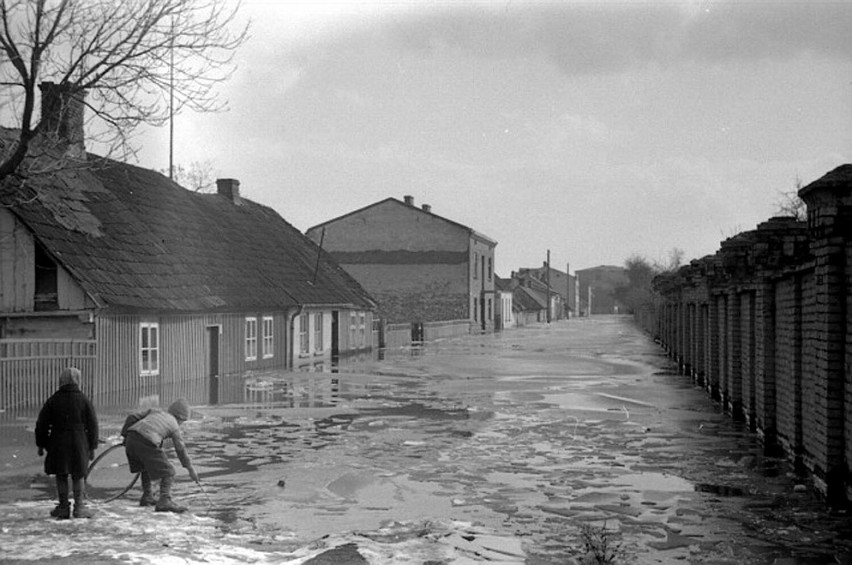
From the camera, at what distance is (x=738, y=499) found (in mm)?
9906

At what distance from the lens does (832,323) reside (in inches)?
360

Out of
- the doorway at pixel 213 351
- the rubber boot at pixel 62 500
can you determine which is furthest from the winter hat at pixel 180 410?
the doorway at pixel 213 351

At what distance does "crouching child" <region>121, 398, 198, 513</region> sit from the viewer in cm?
884

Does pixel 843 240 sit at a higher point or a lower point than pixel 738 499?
higher

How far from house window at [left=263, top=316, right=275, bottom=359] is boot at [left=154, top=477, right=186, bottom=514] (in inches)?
860

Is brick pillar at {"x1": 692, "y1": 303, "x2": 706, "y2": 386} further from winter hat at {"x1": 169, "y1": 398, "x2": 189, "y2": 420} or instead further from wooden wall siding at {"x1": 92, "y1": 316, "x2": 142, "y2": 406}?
winter hat at {"x1": 169, "y1": 398, "x2": 189, "y2": 420}

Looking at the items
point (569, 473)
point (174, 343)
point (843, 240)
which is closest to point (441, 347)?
point (174, 343)

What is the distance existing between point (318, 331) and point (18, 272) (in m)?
16.2

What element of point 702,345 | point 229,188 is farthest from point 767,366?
point 229,188

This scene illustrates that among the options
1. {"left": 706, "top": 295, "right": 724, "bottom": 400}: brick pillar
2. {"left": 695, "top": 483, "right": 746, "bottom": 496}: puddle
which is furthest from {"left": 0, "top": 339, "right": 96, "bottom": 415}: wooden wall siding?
{"left": 706, "top": 295, "right": 724, "bottom": 400}: brick pillar

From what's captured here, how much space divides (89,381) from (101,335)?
49.8 inches

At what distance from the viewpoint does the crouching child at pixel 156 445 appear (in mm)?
8836

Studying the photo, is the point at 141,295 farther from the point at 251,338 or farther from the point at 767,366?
the point at 767,366

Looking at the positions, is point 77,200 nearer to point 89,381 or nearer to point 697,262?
point 89,381
